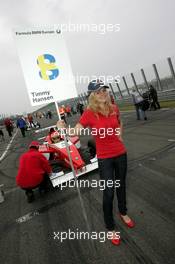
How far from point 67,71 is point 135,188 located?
2.56m

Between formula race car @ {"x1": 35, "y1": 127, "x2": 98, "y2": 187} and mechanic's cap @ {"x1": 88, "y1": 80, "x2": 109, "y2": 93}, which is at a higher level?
mechanic's cap @ {"x1": 88, "y1": 80, "x2": 109, "y2": 93}

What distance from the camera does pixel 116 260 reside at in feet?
9.43

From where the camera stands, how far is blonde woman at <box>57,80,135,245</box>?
10.4ft

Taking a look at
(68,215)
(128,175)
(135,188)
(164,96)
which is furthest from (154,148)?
(164,96)

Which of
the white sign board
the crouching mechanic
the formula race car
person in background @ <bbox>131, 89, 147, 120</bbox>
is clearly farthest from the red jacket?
person in background @ <bbox>131, 89, 147, 120</bbox>

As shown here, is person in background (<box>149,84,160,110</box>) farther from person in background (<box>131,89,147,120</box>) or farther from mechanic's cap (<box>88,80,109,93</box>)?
mechanic's cap (<box>88,80,109,93</box>)

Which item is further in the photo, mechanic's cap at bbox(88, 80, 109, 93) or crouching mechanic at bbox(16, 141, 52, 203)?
crouching mechanic at bbox(16, 141, 52, 203)

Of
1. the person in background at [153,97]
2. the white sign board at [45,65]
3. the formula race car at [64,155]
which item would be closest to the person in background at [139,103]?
the person in background at [153,97]

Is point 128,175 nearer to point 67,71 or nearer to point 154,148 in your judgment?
point 154,148

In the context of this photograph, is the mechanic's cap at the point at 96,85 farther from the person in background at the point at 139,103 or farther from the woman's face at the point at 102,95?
the person in background at the point at 139,103

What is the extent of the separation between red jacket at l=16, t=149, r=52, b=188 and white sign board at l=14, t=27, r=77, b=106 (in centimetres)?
220

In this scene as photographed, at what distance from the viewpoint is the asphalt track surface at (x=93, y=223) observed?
3.02 m

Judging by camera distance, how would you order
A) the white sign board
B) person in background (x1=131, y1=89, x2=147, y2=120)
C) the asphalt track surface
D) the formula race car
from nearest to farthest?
the asphalt track surface → the white sign board → the formula race car → person in background (x1=131, y1=89, x2=147, y2=120)

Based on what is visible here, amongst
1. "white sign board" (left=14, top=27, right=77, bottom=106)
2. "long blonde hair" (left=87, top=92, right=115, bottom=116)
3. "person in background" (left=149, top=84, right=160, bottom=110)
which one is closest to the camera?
"long blonde hair" (left=87, top=92, right=115, bottom=116)
